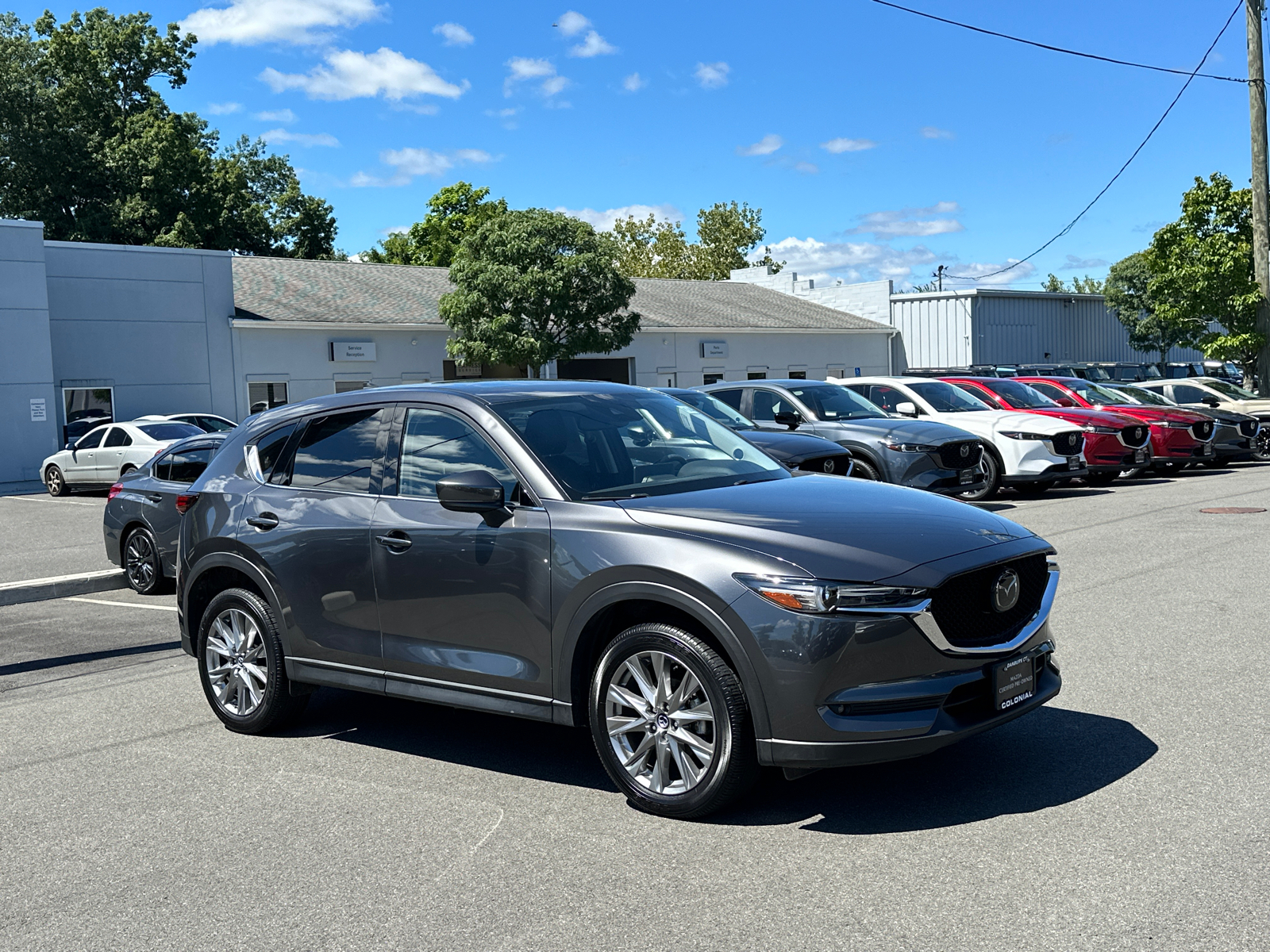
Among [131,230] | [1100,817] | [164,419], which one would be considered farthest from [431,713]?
[131,230]

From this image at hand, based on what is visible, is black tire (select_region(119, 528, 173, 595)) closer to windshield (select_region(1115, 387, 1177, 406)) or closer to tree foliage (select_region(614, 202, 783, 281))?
windshield (select_region(1115, 387, 1177, 406))

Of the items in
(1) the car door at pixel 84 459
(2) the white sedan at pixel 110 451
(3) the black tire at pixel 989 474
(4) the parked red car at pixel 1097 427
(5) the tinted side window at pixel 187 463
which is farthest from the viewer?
(1) the car door at pixel 84 459

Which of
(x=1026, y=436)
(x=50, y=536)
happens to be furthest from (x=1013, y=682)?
(x=50, y=536)

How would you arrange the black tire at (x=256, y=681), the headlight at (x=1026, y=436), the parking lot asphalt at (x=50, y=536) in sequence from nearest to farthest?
the black tire at (x=256, y=681) < the parking lot asphalt at (x=50, y=536) < the headlight at (x=1026, y=436)

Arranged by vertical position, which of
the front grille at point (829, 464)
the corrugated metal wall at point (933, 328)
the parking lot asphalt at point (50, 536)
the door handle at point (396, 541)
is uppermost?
the corrugated metal wall at point (933, 328)

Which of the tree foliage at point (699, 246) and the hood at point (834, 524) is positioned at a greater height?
the tree foliage at point (699, 246)

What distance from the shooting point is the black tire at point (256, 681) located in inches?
242

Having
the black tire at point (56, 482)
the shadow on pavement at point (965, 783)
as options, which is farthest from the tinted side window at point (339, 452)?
the black tire at point (56, 482)

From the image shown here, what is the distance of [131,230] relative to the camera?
46.0 metres

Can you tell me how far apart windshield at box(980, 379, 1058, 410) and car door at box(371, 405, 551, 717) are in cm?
1460

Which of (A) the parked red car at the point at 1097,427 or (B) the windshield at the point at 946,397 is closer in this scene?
(B) the windshield at the point at 946,397

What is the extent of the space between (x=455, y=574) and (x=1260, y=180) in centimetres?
2906

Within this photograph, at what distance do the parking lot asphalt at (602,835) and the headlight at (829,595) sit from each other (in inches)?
33.6

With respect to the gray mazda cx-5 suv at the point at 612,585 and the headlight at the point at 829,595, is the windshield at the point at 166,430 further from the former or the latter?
the headlight at the point at 829,595
